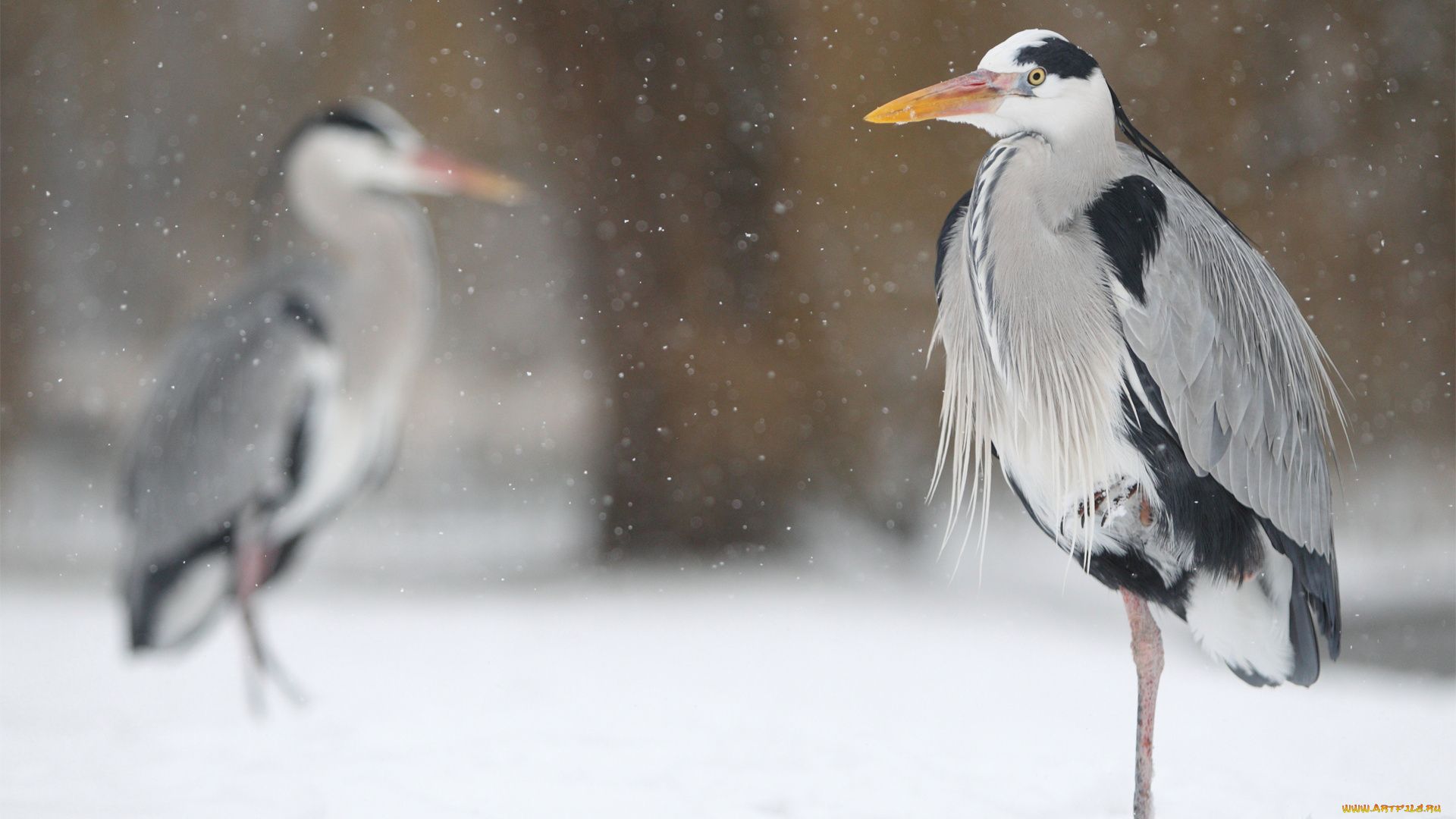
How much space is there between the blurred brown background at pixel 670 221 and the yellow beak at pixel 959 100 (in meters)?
1.42

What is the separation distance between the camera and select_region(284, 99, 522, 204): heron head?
202cm

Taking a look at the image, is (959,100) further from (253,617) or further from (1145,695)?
(253,617)

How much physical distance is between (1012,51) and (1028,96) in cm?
5

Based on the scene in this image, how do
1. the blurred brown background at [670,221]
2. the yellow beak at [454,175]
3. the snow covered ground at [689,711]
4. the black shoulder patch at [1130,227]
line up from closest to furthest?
the black shoulder patch at [1130,227]
the snow covered ground at [689,711]
the yellow beak at [454,175]
the blurred brown background at [670,221]

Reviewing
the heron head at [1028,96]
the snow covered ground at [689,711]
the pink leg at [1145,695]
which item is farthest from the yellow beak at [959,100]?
the snow covered ground at [689,711]

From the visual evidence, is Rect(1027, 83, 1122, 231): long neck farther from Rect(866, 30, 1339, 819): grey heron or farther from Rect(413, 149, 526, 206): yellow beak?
Rect(413, 149, 526, 206): yellow beak

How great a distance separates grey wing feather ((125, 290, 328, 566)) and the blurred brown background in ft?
3.20

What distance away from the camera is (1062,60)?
3.36 ft

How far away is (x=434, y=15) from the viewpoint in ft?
9.38

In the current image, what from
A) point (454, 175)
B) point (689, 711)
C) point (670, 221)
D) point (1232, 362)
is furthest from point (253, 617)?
point (1232, 362)

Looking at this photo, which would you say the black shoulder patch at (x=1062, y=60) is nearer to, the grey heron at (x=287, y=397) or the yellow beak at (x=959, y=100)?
the yellow beak at (x=959, y=100)

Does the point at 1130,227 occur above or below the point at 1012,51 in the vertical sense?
below

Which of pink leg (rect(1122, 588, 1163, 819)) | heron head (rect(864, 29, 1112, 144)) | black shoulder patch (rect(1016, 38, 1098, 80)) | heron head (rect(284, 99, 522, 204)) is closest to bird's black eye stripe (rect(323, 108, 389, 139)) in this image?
heron head (rect(284, 99, 522, 204))

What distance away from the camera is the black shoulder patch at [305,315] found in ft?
6.18
